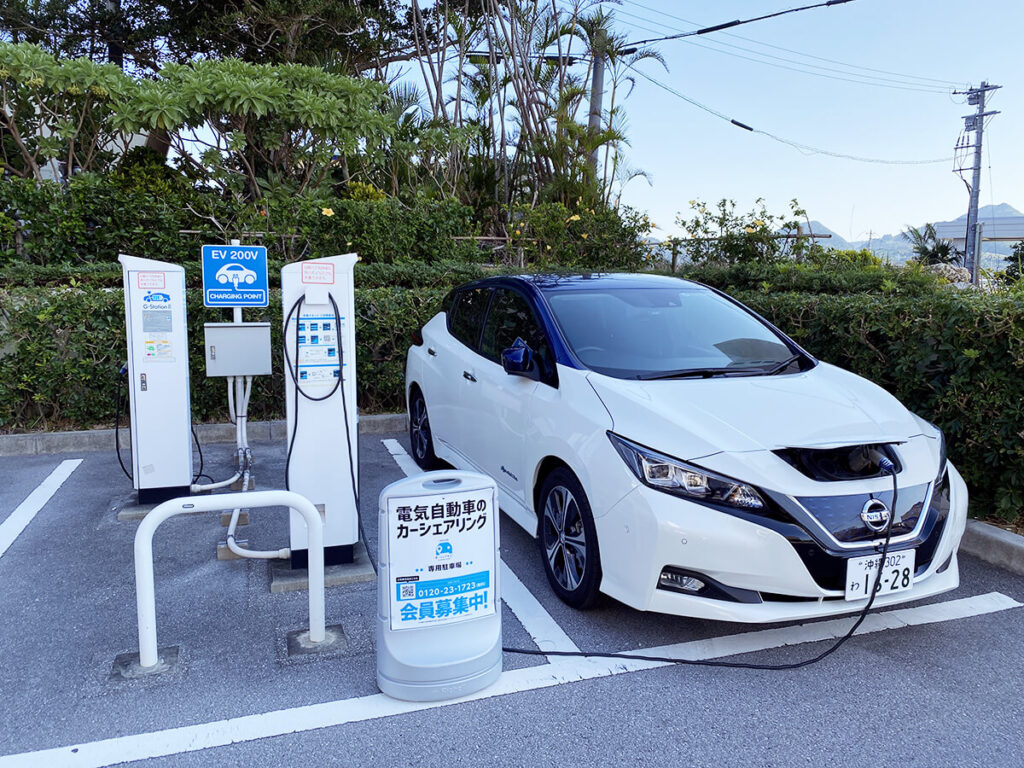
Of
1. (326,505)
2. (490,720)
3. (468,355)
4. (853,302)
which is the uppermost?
(853,302)

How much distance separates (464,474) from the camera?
290cm

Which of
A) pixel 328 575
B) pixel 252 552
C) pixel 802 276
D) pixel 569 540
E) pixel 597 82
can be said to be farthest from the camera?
pixel 597 82

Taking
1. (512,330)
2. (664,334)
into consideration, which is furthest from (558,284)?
(664,334)

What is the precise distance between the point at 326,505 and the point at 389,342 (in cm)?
355

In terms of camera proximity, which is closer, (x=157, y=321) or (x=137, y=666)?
(x=137, y=666)

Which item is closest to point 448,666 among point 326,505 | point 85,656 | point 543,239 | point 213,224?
point 326,505

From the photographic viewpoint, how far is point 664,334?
13.3ft

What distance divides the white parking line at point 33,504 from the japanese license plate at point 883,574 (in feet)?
14.1

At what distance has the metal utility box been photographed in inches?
183

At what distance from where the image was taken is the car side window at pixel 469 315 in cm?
480

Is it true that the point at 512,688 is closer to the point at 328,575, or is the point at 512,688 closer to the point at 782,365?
the point at 328,575

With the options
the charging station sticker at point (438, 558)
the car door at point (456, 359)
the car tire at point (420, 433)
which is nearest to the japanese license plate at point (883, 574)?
the charging station sticker at point (438, 558)

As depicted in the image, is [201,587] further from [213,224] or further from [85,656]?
[213,224]

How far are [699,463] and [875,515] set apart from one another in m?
0.73
